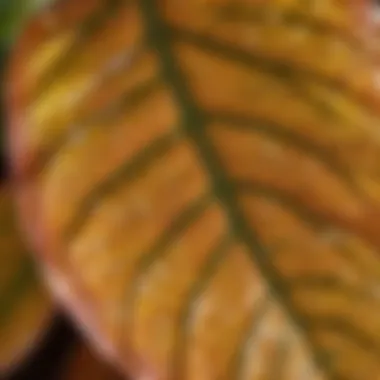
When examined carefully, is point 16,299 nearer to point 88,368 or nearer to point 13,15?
point 88,368

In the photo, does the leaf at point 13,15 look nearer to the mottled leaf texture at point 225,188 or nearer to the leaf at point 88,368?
the mottled leaf texture at point 225,188

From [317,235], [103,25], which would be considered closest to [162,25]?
[103,25]

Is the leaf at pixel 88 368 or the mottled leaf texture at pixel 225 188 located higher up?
the mottled leaf texture at pixel 225 188

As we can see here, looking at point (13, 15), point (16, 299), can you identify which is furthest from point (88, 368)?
point (13, 15)

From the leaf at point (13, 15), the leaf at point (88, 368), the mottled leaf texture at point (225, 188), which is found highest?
the leaf at point (13, 15)

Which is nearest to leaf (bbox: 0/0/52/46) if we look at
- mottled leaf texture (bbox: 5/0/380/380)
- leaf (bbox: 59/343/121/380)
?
mottled leaf texture (bbox: 5/0/380/380)

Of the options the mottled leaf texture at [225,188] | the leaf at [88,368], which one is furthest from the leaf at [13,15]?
the leaf at [88,368]
